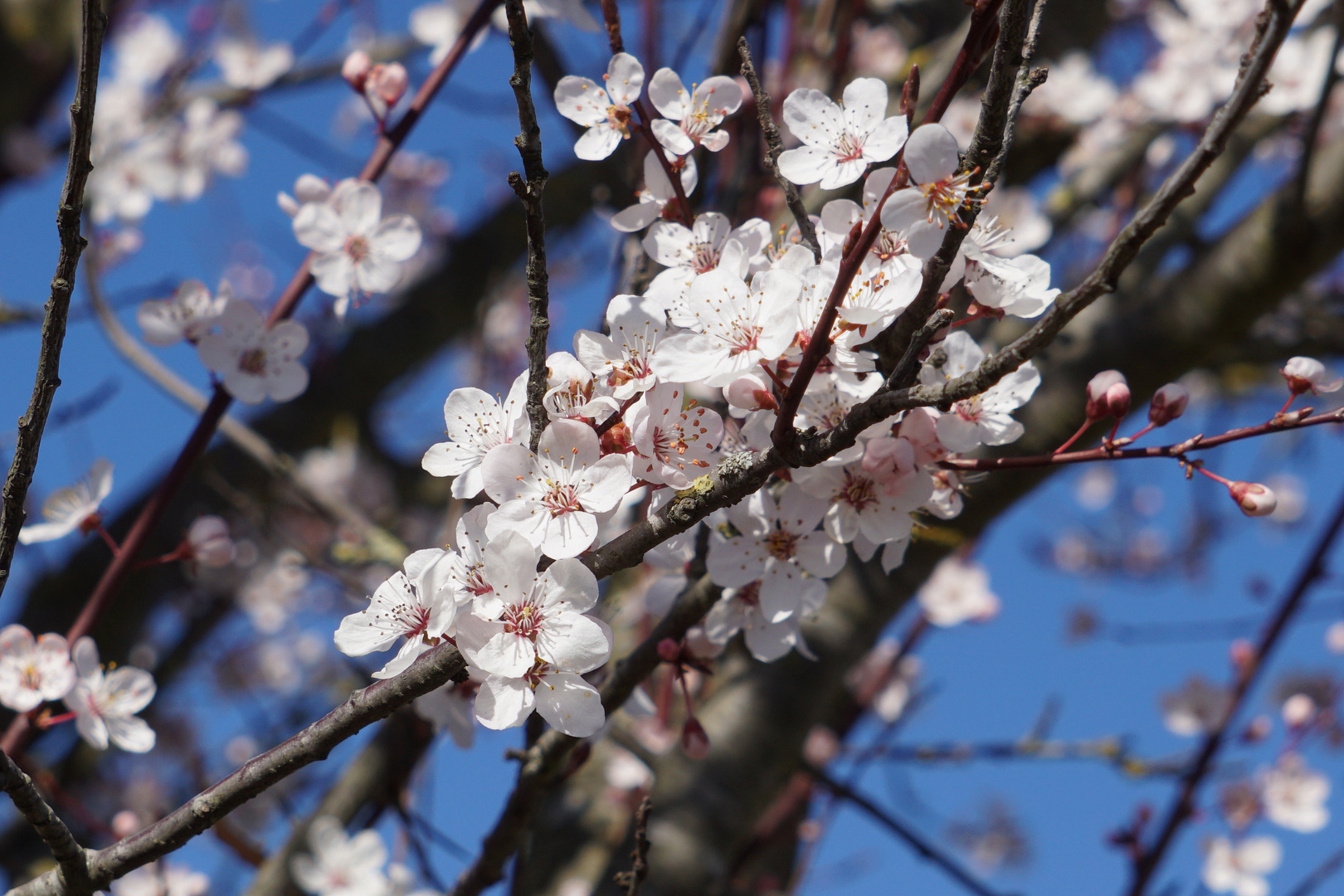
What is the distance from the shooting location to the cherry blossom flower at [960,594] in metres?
3.56

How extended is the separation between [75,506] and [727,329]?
1.19 metres

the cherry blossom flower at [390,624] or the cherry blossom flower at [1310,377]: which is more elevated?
the cherry blossom flower at [1310,377]

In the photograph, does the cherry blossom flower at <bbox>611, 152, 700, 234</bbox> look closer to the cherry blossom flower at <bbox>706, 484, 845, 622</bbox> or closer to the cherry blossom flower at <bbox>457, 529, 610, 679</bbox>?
the cherry blossom flower at <bbox>706, 484, 845, 622</bbox>

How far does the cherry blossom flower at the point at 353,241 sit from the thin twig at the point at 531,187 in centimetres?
80

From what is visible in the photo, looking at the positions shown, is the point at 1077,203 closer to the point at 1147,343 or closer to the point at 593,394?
the point at 1147,343

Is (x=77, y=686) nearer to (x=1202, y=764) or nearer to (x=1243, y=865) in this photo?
Result: (x=1202, y=764)

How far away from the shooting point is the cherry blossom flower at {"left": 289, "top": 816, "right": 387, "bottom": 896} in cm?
187

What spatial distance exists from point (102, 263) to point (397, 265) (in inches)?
70.2

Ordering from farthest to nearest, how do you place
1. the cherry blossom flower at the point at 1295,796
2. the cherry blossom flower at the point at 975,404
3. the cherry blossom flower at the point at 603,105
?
the cherry blossom flower at the point at 1295,796 → the cherry blossom flower at the point at 603,105 → the cherry blossom flower at the point at 975,404

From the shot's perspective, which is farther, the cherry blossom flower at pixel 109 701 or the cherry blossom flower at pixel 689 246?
the cherry blossom flower at pixel 109 701

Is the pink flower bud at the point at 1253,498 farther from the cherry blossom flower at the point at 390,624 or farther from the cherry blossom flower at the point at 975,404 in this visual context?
the cherry blossom flower at the point at 390,624

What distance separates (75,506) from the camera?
4.90 ft

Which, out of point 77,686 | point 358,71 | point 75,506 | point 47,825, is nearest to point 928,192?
point 47,825

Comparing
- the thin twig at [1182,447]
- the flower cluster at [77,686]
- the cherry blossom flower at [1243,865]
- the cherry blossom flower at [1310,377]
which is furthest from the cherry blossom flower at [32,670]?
the cherry blossom flower at [1243,865]
